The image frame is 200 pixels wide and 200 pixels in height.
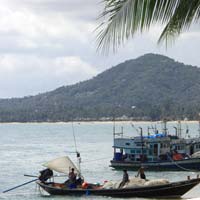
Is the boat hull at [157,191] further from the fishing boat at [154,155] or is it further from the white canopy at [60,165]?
the fishing boat at [154,155]

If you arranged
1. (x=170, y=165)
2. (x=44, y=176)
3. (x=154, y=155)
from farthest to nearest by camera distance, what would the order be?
(x=154, y=155)
(x=170, y=165)
(x=44, y=176)

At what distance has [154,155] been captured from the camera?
51969 millimetres

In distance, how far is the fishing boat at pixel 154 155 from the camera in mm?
50438

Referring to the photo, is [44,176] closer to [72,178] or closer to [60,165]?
[60,165]

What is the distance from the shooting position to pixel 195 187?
3266 centimetres

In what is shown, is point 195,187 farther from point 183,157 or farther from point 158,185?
point 183,157

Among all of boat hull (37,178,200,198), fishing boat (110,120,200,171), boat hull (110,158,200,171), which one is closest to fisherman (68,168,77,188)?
boat hull (37,178,200,198)

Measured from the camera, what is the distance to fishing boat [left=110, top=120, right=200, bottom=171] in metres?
50.4

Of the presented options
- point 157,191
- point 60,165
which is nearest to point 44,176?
point 60,165

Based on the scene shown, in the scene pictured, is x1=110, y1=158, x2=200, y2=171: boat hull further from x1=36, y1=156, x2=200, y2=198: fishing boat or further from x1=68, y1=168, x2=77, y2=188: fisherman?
x1=36, y1=156, x2=200, y2=198: fishing boat

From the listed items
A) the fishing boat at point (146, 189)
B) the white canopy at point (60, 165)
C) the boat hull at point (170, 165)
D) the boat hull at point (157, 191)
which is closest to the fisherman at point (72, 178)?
the fishing boat at point (146, 189)

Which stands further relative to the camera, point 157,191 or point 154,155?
point 154,155

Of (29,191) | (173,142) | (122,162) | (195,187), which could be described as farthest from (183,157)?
(195,187)

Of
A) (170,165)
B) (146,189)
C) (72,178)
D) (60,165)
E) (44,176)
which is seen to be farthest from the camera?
(170,165)
